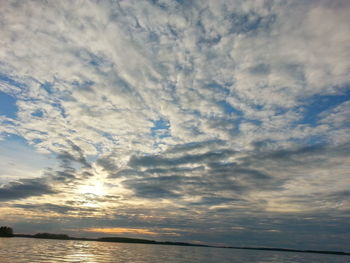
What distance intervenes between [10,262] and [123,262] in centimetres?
2330

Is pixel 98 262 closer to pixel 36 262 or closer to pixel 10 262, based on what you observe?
pixel 36 262

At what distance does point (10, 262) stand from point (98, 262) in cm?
1751

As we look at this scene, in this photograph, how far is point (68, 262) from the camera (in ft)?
171

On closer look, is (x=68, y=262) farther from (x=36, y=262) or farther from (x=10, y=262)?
(x=10, y=262)

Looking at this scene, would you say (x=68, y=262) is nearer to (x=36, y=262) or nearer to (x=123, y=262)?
(x=36, y=262)

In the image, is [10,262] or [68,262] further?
[68,262]

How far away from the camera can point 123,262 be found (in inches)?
2349

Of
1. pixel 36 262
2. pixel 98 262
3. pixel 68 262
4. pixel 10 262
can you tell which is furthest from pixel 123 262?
pixel 10 262

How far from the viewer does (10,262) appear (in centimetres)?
4459

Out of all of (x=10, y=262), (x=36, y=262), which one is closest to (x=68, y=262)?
(x=36, y=262)

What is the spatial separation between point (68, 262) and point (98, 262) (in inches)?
267

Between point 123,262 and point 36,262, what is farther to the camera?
point 123,262

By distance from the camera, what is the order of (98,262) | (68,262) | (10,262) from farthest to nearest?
1. (98,262)
2. (68,262)
3. (10,262)

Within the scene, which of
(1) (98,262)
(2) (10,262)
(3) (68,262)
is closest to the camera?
(2) (10,262)
